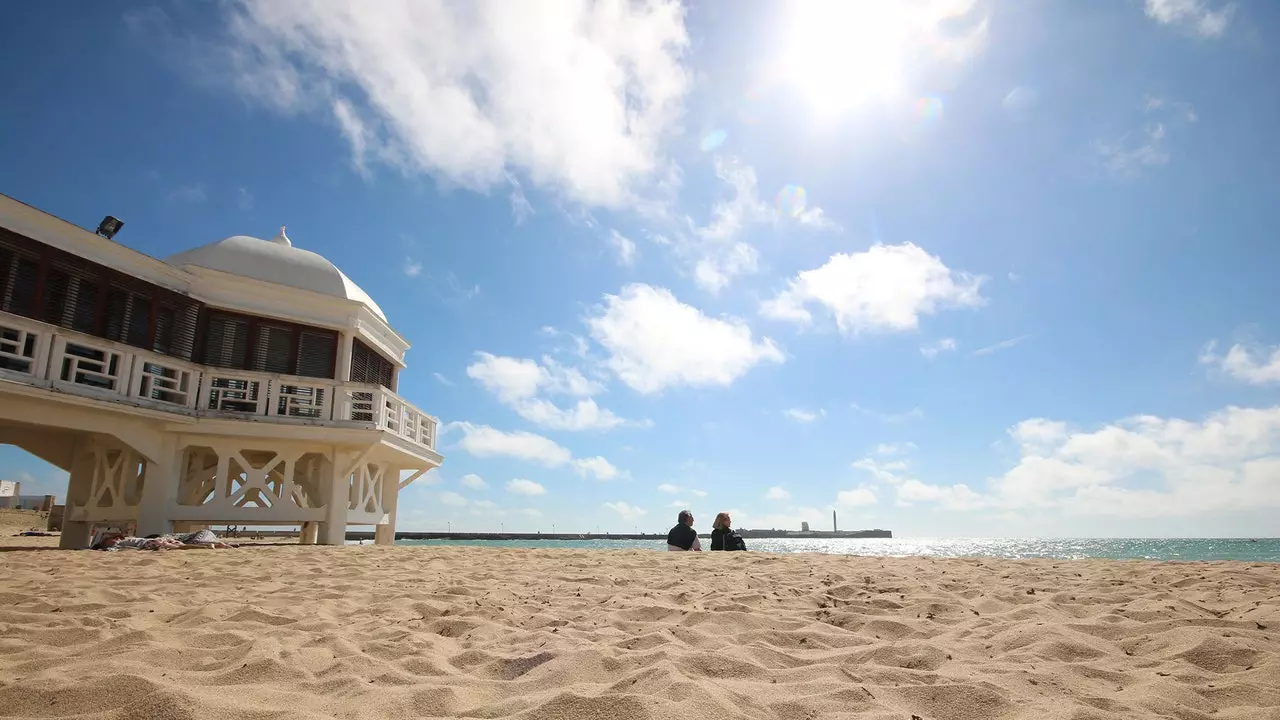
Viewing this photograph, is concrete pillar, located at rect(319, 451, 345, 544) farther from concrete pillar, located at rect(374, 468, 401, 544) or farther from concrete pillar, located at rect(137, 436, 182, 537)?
concrete pillar, located at rect(374, 468, 401, 544)

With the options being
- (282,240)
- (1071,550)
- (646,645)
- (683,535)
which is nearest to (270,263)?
(282,240)

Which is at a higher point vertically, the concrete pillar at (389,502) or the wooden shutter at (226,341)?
the wooden shutter at (226,341)

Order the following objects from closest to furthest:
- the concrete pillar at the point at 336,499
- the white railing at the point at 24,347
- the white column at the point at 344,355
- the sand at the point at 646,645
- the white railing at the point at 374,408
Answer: the sand at the point at 646,645
the white railing at the point at 24,347
the concrete pillar at the point at 336,499
the white railing at the point at 374,408
the white column at the point at 344,355

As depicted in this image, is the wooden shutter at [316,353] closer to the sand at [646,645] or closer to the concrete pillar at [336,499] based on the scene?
the concrete pillar at [336,499]

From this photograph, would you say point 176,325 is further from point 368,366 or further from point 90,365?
point 368,366

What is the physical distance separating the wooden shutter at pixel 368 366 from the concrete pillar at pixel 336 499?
174 cm

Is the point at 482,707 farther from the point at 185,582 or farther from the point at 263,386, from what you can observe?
the point at 263,386

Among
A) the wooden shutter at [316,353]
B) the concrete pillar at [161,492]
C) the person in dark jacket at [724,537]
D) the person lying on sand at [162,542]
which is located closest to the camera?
the person lying on sand at [162,542]

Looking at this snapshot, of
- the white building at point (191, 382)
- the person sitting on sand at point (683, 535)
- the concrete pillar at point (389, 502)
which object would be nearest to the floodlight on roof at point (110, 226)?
the white building at point (191, 382)

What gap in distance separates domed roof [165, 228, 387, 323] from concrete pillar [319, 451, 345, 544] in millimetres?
3435

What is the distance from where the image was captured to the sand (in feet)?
9.70

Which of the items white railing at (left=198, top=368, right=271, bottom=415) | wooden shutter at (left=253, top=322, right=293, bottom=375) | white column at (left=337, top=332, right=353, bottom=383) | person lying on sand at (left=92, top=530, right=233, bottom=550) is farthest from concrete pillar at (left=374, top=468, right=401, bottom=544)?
person lying on sand at (left=92, top=530, right=233, bottom=550)

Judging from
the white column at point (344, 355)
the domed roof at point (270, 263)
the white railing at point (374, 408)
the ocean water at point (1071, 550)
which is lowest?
the ocean water at point (1071, 550)

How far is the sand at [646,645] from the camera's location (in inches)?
116
